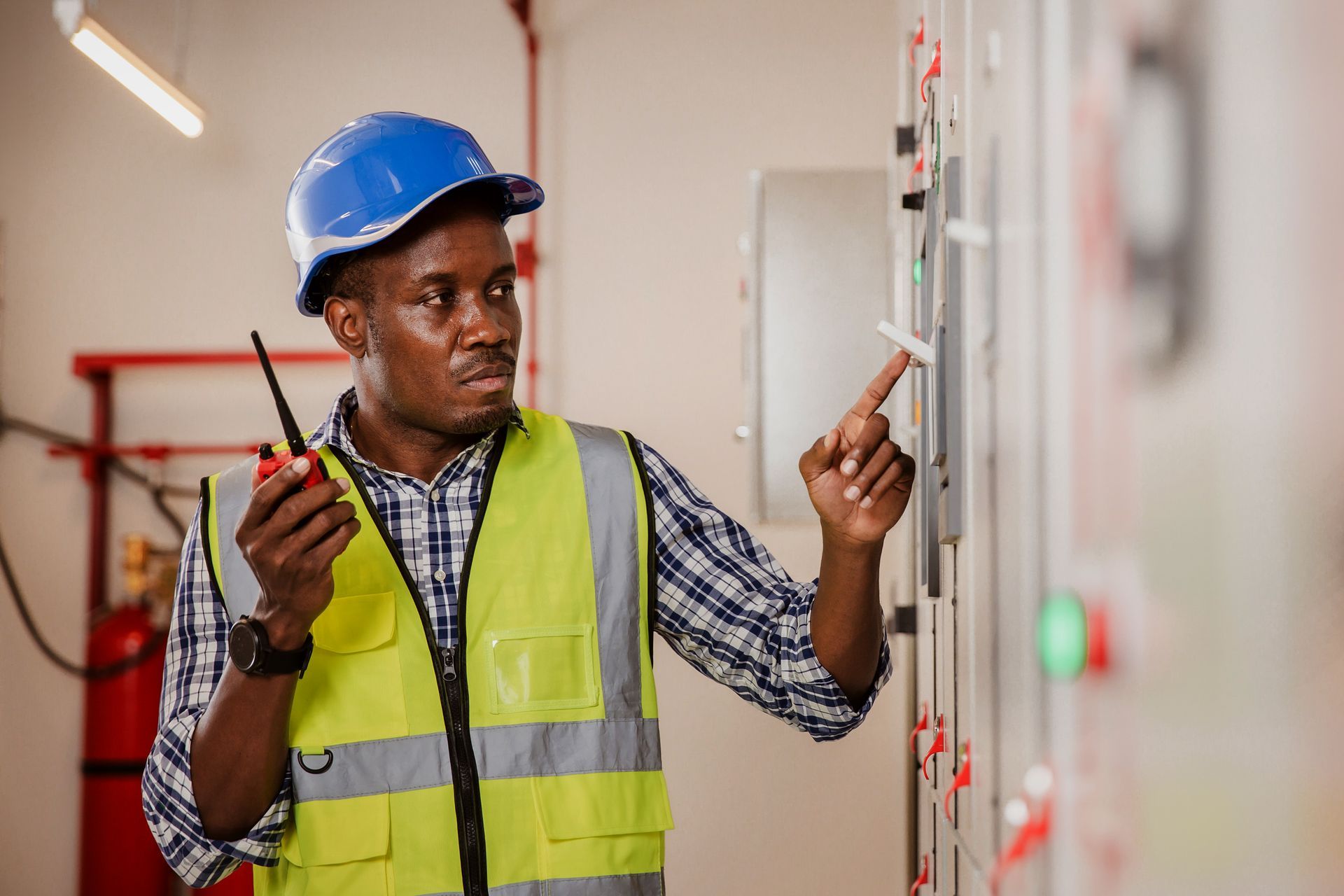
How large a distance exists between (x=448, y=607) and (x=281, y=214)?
9.65ft

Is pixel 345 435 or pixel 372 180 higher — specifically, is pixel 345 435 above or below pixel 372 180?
below

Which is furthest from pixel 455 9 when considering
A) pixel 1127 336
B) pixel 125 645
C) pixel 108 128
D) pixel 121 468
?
pixel 1127 336

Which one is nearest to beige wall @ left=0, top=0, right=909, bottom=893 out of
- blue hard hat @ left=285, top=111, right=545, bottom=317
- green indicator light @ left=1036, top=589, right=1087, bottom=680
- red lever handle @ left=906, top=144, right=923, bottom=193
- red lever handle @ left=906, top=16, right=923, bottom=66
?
red lever handle @ left=906, top=144, right=923, bottom=193

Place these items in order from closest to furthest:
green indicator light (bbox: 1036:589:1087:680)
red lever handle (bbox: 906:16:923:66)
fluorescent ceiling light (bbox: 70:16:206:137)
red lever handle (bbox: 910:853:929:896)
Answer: green indicator light (bbox: 1036:589:1087:680) → red lever handle (bbox: 906:16:923:66) → red lever handle (bbox: 910:853:929:896) → fluorescent ceiling light (bbox: 70:16:206:137)

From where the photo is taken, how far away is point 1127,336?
1.82 ft

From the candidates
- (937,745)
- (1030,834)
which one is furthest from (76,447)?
(1030,834)

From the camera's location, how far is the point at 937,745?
5.36ft

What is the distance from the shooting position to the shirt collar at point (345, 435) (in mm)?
1552

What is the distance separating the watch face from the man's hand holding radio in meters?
0.02

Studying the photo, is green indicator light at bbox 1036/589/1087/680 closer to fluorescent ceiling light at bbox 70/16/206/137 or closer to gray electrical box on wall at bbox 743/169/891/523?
gray electrical box on wall at bbox 743/169/891/523

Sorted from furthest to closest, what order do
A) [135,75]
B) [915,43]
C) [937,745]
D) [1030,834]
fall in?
[135,75] → [915,43] → [937,745] → [1030,834]

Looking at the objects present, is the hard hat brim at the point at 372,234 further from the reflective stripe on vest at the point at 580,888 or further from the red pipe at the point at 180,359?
the red pipe at the point at 180,359

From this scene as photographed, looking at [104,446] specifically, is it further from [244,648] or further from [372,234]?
[244,648]

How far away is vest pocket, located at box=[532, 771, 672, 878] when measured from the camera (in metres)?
1.40
